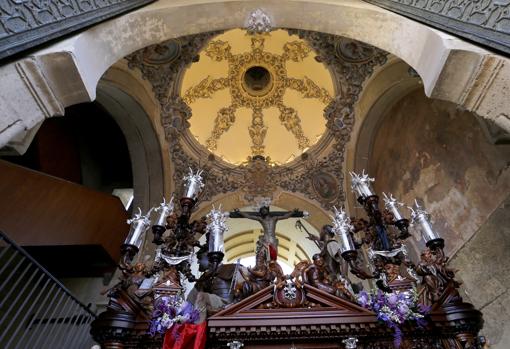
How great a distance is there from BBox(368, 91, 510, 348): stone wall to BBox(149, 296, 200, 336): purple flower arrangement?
161 inches

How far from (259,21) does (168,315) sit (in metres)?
3.77

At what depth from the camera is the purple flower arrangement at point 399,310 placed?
3.03m

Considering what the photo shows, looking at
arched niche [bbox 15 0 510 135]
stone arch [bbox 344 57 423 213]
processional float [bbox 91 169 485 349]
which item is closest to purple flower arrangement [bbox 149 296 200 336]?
processional float [bbox 91 169 485 349]

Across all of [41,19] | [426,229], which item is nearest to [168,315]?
[426,229]

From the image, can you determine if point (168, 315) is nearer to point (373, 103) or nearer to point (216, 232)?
point (216, 232)

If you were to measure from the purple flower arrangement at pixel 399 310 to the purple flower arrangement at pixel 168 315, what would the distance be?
1.71 meters

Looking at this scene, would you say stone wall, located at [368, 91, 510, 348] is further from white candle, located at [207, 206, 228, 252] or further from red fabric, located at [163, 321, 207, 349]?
red fabric, located at [163, 321, 207, 349]

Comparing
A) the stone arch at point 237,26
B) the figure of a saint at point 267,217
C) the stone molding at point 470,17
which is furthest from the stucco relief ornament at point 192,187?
the stone molding at point 470,17

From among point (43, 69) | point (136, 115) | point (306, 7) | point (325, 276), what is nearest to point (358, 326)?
point (325, 276)

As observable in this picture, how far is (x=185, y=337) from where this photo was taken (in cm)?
299

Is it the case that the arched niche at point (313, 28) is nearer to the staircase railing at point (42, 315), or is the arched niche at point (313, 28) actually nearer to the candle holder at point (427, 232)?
the candle holder at point (427, 232)

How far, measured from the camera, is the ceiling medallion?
9469mm

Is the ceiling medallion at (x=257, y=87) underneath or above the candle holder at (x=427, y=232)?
above

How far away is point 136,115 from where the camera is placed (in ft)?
26.9
